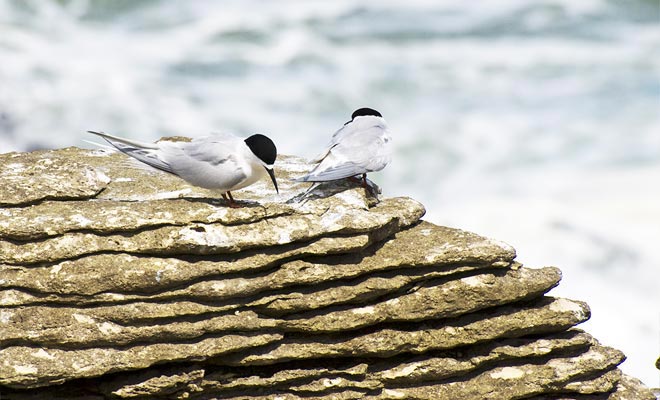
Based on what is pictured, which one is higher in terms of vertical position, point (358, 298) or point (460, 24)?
point (460, 24)

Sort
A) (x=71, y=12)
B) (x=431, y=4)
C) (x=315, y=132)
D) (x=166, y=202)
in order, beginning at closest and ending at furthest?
(x=166, y=202), (x=315, y=132), (x=71, y=12), (x=431, y=4)

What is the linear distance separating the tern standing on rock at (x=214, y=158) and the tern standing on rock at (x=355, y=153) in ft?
1.17

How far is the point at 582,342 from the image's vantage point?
6.86 meters

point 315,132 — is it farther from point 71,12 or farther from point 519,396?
point 519,396

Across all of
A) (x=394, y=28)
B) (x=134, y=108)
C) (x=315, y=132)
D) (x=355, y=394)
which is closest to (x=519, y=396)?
(x=355, y=394)

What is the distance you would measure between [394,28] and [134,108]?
8.07m

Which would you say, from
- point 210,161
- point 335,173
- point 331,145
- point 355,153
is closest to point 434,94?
point 331,145

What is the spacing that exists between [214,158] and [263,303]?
3.18 ft

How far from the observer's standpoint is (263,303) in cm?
636

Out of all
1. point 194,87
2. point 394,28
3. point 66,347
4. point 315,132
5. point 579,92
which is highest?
point 394,28

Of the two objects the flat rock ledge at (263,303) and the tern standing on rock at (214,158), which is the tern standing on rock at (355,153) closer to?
the flat rock ledge at (263,303)

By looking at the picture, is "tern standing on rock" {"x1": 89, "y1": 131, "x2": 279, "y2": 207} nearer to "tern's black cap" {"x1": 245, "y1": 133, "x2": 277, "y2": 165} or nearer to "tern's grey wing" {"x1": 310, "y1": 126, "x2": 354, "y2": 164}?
"tern's black cap" {"x1": 245, "y1": 133, "x2": 277, "y2": 165}

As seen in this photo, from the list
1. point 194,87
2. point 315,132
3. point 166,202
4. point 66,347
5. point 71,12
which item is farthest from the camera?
point 71,12

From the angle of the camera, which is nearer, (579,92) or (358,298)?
(358,298)
